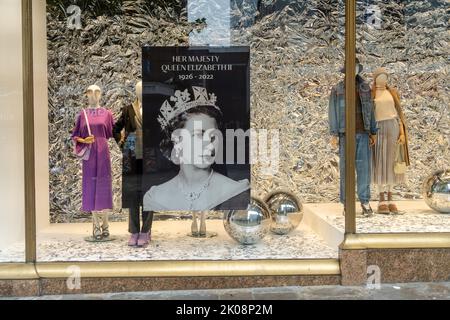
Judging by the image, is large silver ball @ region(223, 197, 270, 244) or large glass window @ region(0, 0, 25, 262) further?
large silver ball @ region(223, 197, 270, 244)

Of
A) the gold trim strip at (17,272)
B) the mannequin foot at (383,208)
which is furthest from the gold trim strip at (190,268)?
the mannequin foot at (383,208)

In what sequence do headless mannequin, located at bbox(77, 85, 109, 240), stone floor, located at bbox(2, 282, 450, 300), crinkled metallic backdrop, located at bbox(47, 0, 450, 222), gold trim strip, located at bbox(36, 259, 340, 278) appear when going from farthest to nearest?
crinkled metallic backdrop, located at bbox(47, 0, 450, 222), headless mannequin, located at bbox(77, 85, 109, 240), gold trim strip, located at bbox(36, 259, 340, 278), stone floor, located at bbox(2, 282, 450, 300)

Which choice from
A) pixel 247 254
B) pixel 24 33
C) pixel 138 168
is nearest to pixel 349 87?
pixel 247 254

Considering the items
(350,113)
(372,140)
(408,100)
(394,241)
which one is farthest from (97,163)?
(408,100)

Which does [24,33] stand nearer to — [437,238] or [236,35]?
[236,35]

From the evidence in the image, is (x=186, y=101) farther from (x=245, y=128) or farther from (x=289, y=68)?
(x=289, y=68)

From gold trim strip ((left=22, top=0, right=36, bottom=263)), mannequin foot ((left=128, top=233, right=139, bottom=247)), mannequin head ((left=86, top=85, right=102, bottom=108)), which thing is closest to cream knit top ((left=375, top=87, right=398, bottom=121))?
mannequin foot ((left=128, top=233, right=139, bottom=247))

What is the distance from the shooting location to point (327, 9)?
5293mm

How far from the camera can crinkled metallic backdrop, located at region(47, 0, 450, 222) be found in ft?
16.6

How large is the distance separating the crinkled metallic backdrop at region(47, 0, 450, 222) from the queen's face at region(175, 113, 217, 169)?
79 centimetres

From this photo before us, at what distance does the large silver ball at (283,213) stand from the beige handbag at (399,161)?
94cm

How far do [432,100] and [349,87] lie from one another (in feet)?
6.49

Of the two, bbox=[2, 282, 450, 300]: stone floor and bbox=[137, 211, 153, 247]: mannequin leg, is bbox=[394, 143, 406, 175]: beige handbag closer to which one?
bbox=[2, 282, 450, 300]: stone floor

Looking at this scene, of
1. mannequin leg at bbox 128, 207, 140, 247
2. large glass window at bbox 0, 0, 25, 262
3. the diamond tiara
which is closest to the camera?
large glass window at bbox 0, 0, 25, 262
